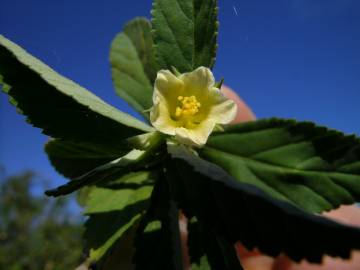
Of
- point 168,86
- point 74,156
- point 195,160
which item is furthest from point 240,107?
point 195,160

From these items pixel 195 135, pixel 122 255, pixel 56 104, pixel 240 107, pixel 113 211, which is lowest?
pixel 122 255

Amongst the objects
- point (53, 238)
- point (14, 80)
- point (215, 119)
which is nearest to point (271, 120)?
point (215, 119)

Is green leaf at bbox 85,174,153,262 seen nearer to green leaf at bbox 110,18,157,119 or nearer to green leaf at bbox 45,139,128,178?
green leaf at bbox 45,139,128,178

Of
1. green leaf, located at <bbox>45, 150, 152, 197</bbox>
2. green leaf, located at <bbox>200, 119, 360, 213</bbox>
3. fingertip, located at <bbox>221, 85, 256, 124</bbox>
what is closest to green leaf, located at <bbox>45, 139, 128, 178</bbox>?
green leaf, located at <bbox>45, 150, 152, 197</bbox>

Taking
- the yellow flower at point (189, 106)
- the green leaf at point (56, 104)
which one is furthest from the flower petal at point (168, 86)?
the green leaf at point (56, 104)

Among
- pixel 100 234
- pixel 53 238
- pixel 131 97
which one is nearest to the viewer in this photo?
pixel 100 234

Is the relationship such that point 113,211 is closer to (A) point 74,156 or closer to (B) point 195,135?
(A) point 74,156

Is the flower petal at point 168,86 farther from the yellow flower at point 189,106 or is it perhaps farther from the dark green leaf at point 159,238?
the dark green leaf at point 159,238

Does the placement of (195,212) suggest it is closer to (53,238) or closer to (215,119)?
(215,119)

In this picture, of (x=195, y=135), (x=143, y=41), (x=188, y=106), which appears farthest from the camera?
(x=143, y=41)
